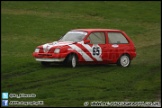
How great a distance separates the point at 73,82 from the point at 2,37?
1358cm

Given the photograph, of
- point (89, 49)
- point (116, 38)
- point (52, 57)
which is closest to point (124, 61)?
point (116, 38)

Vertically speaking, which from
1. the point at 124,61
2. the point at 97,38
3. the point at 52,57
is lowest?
the point at 124,61

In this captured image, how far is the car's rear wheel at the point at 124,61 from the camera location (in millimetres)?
20719

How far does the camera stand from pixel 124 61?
20812 mm

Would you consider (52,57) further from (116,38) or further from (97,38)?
(116,38)

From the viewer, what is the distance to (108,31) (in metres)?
20.8

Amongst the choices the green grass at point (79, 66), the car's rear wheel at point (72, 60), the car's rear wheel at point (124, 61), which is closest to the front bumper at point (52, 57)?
the car's rear wheel at point (72, 60)

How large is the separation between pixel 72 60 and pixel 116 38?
2570 millimetres

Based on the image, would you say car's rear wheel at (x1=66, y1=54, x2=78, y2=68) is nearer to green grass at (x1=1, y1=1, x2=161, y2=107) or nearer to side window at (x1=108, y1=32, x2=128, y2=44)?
green grass at (x1=1, y1=1, x2=161, y2=107)

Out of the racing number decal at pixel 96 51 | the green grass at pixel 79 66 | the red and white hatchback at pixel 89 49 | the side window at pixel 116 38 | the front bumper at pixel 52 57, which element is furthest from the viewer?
the side window at pixel 116 38

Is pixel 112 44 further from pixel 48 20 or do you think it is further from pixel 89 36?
pixel 48 20

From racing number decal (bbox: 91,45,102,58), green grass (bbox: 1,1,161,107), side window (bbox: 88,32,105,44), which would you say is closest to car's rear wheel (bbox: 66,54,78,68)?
green grass (bbox: 1,1,161,107)

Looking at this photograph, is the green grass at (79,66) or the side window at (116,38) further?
the side window at (116,38)

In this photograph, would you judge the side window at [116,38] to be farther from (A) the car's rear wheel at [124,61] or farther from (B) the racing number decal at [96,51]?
(B) the racing number decal at [96,51]
